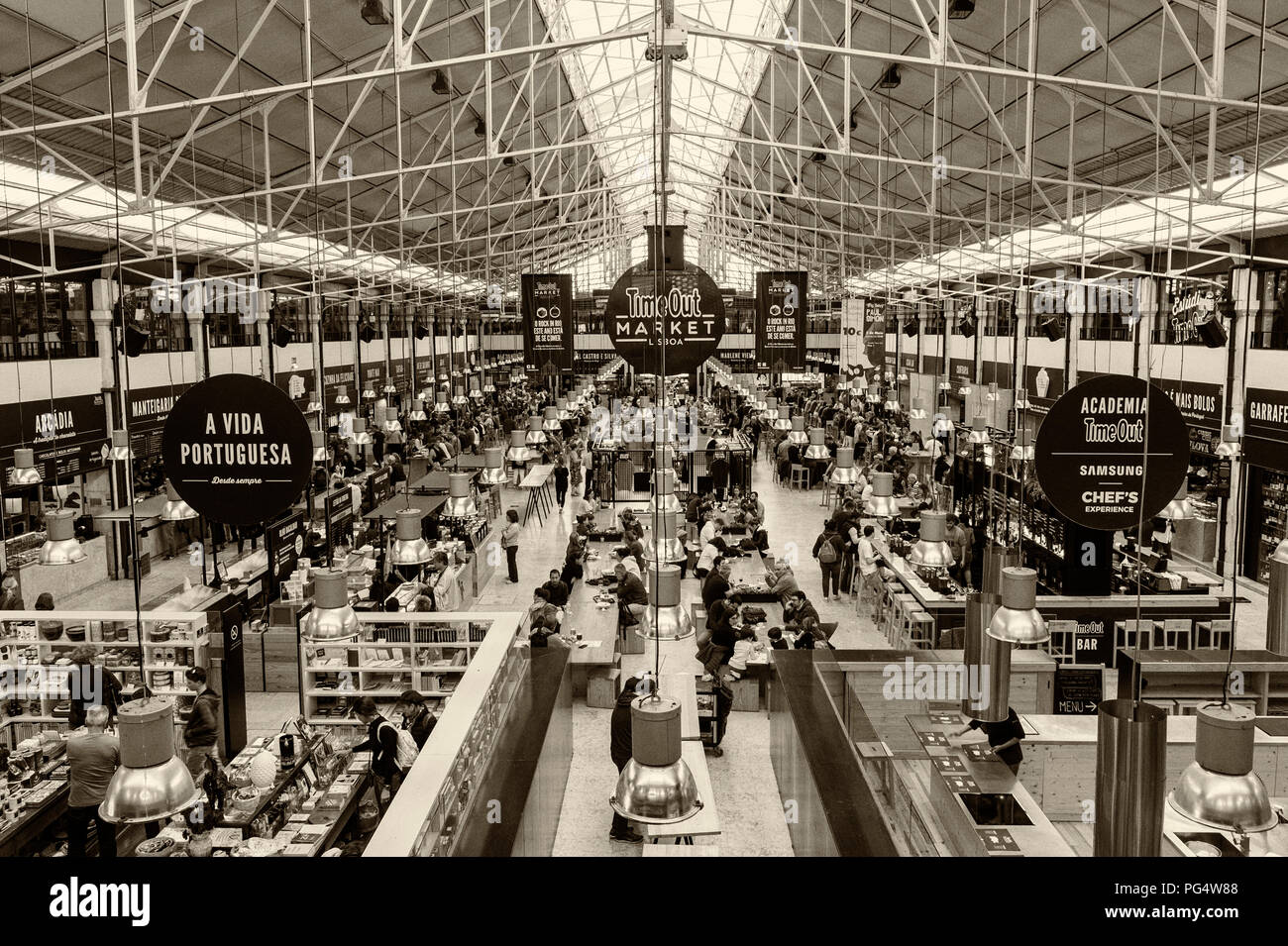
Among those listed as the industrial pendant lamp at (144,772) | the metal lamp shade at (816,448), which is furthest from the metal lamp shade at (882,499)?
the industrial pendant lamp at (144,772)

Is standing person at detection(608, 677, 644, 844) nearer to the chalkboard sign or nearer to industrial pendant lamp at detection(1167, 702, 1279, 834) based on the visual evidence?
industrial pendant lamp at detection(1167, 702, 1279, 834)

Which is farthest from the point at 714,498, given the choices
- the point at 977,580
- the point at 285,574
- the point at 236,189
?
the point at 236,189

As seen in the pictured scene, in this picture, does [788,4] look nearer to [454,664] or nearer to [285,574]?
[454,664]

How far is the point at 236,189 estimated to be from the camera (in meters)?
17.0

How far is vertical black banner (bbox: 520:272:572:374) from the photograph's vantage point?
1504 cm

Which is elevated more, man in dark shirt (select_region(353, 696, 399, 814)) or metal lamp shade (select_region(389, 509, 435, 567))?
metal lamp shade (select_region(389, 509, 435, 567))

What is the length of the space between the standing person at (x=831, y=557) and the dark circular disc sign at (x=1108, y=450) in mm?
8972

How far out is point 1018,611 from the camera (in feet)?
20.5

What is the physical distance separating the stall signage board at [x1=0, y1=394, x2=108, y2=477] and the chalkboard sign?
48.2 ft

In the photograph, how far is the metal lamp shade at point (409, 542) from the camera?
961cm

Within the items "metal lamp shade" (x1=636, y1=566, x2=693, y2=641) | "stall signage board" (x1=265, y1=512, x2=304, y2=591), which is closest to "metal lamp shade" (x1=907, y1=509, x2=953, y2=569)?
"metal lamp shade" (x1=636, y1=566, x2=693, y2=641)

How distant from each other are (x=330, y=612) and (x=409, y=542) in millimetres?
2718

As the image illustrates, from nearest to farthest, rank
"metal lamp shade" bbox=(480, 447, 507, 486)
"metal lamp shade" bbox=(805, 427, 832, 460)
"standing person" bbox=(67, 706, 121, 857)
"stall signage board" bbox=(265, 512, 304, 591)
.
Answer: "standing person" bbox=(67, 706, 121, 857)
"metal lamp shade" bbox=(480, 447, 507, 486)
"stall signage board" bbox=(265, 512, 304, 591)
"metal lamp shade" bbox=(805, 427, 832, 460)

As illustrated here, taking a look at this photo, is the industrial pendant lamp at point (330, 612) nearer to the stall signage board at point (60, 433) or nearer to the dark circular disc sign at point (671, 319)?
the dark circular disc sign at point (671, 319)
